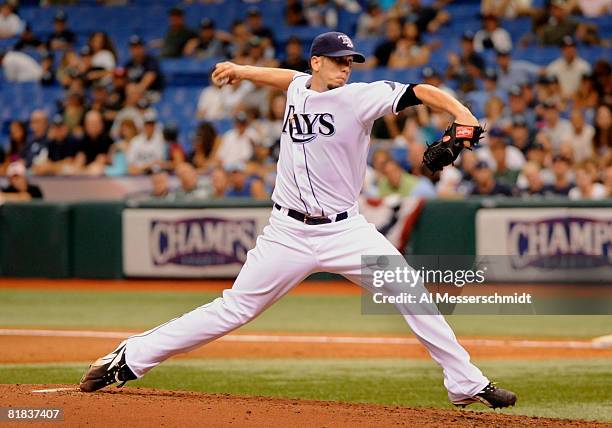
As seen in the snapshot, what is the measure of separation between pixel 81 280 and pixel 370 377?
7.18 meters

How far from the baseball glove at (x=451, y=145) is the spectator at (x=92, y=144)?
11.3 m

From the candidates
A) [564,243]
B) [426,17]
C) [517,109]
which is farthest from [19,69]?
[564,243]

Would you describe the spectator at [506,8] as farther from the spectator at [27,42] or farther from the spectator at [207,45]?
the spectator at [27,42]

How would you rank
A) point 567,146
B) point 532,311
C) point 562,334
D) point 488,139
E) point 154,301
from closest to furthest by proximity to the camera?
point 562,334, point 532,311, point 154,301, point 567,146, point 488,139

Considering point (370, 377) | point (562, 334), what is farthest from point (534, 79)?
point (370, 377)

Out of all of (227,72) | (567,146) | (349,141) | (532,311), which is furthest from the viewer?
(567,146)

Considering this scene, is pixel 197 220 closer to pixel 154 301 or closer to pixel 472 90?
pixel 154 301

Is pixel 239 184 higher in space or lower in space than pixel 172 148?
lower

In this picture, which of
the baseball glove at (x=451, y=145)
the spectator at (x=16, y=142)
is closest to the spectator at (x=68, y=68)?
the spectator at (x=16, y=142)

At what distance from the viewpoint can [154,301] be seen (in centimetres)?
1234

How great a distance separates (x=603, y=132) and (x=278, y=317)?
5.23m

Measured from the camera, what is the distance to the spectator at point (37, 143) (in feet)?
54.3

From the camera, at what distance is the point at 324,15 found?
1852cm

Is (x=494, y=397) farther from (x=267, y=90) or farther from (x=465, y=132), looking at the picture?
(x=267, y=90)
